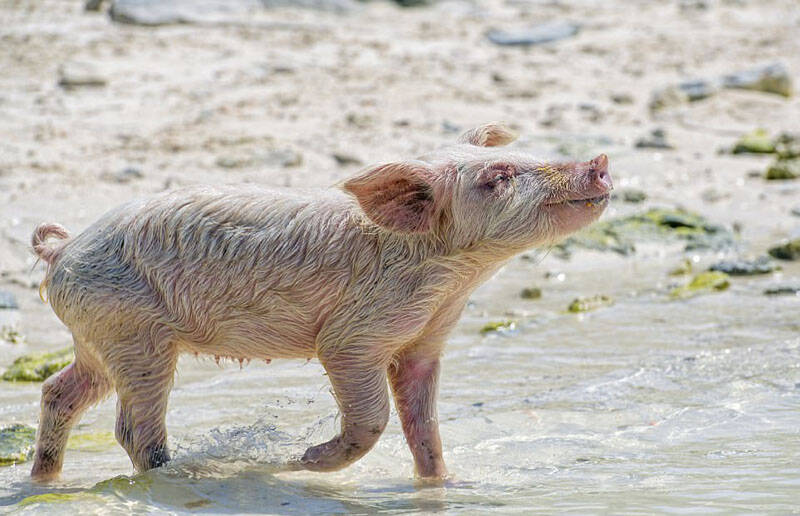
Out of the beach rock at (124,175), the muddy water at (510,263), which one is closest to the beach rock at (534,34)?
the muddy water at (510,263)

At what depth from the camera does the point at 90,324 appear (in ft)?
19.4

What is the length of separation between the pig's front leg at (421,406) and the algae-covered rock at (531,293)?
12.5 feet

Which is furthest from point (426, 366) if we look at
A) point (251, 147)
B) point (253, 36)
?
point (253, 36)

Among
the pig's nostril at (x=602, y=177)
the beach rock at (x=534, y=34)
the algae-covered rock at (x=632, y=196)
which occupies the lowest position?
the algae-covered rock at (x=632, y=196)

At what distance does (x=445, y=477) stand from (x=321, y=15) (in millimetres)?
12616

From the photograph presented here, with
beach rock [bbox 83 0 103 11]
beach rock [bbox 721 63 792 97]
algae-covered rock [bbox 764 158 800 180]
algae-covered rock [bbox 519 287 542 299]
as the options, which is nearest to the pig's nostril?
algae-covered rock [bbox 519 287 542 299]

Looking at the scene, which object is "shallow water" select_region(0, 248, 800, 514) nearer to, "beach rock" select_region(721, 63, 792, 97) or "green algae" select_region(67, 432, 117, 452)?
"green algae" select_region(67, 432, 117, 452)

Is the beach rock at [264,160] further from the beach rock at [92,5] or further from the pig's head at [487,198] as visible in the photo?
the pig's head at [487,198]

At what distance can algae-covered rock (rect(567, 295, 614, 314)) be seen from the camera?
952 cm

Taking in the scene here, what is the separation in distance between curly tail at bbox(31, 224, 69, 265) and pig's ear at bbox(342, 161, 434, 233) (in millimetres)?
1496

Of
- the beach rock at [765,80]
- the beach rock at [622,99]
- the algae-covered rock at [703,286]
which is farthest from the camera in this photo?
the beach rock at [765,80]

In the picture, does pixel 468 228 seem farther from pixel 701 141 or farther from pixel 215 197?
pixel 701 141

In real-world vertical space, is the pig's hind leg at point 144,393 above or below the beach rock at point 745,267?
above

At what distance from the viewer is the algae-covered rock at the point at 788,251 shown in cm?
1070
